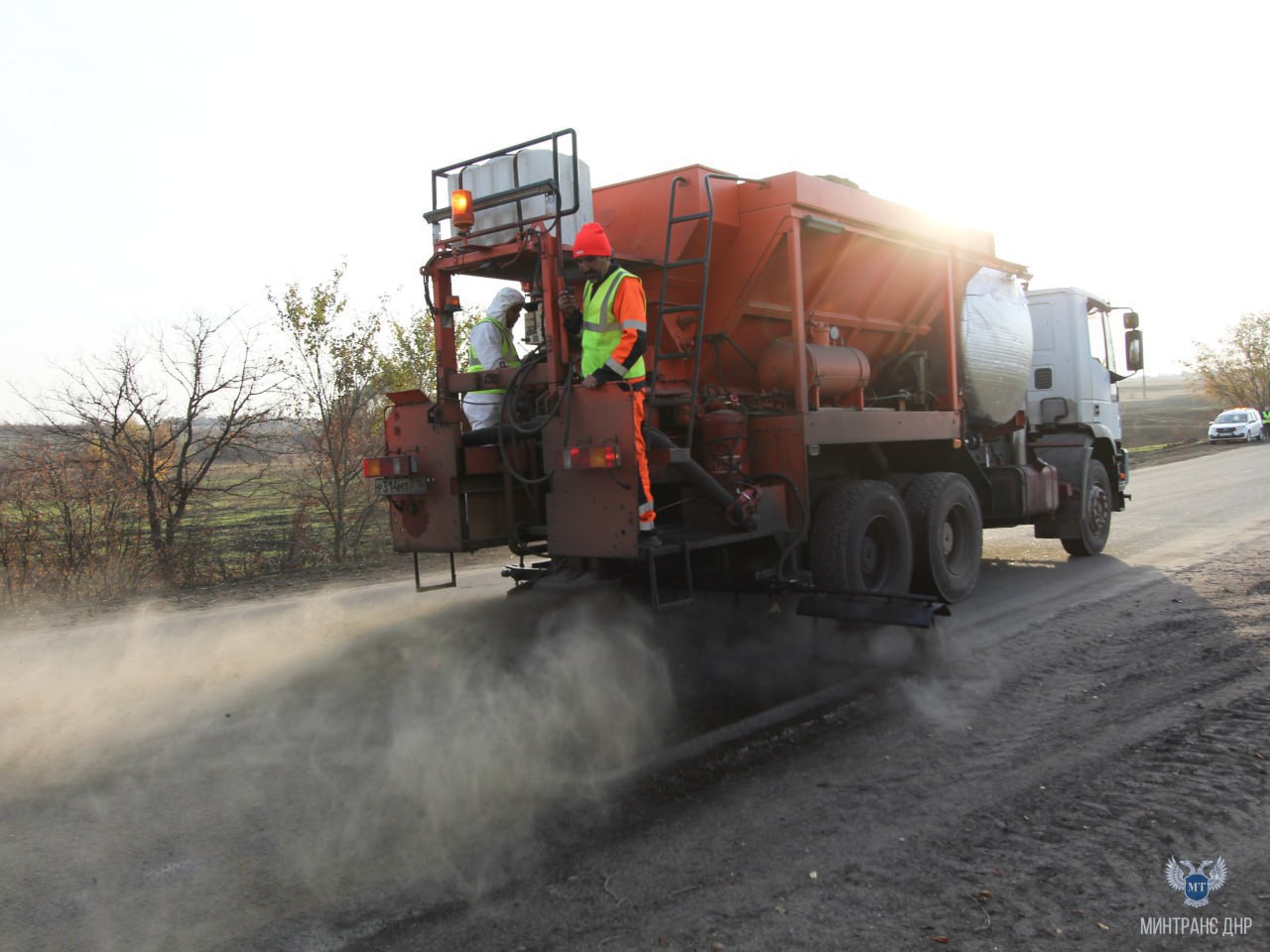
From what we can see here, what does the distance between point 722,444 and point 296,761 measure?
318 centimetres

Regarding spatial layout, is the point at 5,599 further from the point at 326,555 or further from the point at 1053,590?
the point at 1053,590

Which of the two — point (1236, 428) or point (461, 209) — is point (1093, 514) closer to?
point (461, 209)

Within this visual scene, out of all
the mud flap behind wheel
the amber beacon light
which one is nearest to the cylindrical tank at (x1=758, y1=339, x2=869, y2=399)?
the mud flap behind wheel

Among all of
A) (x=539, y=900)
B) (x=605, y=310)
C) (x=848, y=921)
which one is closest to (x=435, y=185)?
(x=605, y=310)

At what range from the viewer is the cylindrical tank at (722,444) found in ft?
20.5

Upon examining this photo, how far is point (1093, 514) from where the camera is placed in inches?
415

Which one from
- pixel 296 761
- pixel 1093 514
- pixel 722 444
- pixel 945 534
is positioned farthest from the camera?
pixel 1093 514

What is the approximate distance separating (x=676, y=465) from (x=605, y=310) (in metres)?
1.05

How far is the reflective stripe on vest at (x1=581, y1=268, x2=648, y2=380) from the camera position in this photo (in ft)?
18.0

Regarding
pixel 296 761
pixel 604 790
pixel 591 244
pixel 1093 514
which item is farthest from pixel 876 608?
pixel 1093 514

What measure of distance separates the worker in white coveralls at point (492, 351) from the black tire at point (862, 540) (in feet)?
7.73

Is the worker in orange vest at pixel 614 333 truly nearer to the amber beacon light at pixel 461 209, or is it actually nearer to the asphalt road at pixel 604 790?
the amber beacon light at pixel 461 209

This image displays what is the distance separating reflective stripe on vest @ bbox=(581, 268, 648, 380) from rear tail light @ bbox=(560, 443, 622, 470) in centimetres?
44

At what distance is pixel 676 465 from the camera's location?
5883mm
